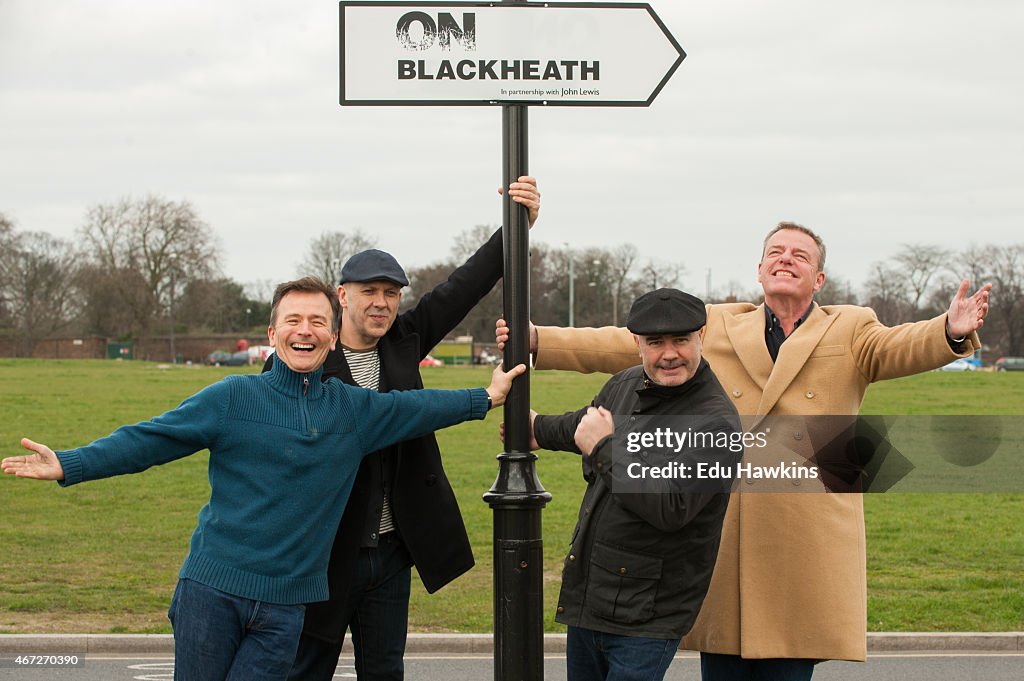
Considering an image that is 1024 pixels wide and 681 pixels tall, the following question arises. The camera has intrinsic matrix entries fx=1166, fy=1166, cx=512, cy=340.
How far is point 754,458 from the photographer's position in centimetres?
445

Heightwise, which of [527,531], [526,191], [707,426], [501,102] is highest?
[501,102]

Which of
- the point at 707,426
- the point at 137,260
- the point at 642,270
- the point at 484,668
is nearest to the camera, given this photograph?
the point at 707,426

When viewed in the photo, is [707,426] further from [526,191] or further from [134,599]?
[134,599]

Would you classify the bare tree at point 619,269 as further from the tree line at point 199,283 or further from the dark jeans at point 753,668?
the dark jeans at point 753,668

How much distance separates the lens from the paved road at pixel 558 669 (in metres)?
6.95

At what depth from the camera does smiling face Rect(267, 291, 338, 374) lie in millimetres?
3838

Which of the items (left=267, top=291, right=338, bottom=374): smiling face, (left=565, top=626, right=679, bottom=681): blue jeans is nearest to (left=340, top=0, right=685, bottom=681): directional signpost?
→ (left=565, top=626, right=679, bottom=681): blue jeans

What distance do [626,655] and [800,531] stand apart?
1.02 meters

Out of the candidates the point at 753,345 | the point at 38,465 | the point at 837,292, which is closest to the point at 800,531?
the point at 753,345

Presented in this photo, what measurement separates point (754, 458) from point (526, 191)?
55.8 inches

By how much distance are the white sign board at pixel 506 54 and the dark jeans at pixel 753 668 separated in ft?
7.10

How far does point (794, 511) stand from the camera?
14.4ft

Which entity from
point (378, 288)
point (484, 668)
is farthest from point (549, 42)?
point (484, 668)

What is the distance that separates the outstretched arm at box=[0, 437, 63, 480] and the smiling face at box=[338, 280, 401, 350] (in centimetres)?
136
